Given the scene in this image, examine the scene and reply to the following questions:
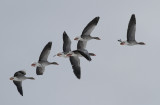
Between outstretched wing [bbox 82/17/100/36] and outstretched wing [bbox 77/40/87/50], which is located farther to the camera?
outstretched wing [bbox 77/40/87/50]

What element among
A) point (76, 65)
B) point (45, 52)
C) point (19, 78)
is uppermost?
point (45, 52)

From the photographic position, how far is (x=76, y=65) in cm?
6606

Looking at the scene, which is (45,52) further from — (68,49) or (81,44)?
(81,44)

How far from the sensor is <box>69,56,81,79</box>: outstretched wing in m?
65.6

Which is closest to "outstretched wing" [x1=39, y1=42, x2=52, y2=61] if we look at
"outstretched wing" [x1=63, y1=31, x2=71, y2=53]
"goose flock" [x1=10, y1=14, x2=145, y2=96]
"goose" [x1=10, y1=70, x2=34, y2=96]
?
"goose flock" [x1=10, y1=14, x2=145, y2=96]

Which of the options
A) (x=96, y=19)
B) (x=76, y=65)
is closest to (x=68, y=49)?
(x=76, y=65)

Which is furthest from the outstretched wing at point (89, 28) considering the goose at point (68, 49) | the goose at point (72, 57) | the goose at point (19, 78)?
the goose at point (19, 78)

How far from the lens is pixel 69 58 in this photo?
217ft

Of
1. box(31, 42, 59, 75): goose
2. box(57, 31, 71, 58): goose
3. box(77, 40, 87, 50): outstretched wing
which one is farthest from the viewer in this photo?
box(77, 40, 87, 50): outstretched wing

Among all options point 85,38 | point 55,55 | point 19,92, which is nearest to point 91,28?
point 85,38

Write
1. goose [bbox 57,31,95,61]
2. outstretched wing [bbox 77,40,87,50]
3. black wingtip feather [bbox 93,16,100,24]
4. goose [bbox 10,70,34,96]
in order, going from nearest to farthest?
goose [bbox 57,31,95,61] < goose [bbox 10,70,34,96] < black wingtip feather [bbox 93,16,100,24] < outstretched wing [bbox 77,40,87,50]

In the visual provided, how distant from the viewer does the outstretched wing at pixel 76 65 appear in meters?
65.6

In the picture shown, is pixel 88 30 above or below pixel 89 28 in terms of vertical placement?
below

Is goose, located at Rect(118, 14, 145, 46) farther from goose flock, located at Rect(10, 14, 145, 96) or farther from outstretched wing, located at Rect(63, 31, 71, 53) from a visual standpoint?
outstretched wing, located at Rect(63, 31, 71, 53)
